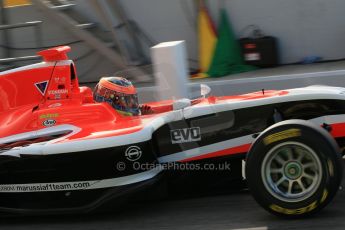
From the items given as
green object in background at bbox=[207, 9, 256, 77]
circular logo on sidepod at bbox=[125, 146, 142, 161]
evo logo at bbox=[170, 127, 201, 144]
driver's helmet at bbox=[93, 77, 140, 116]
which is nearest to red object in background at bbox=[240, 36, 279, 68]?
green object in background at bbox=[207, 9, 256, 77]

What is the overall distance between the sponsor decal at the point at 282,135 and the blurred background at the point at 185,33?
179 inches

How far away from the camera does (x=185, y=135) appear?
14.0 feet

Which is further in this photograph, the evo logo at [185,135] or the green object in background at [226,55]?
the green object in background at [226,55]

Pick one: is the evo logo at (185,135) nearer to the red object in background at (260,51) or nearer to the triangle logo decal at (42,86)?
the triangle logo decal at (42,86)

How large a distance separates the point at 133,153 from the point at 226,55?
4.97 metres

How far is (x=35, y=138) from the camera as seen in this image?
4469 mm

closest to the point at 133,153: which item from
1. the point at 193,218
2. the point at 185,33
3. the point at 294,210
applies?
the point at 193,218

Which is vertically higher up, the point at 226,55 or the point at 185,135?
the point at 226,55

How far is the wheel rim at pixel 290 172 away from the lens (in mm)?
3727

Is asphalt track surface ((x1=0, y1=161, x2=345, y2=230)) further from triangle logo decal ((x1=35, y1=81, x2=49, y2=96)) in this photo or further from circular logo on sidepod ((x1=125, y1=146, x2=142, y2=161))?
triangle logo decal ((x1=35, y1=81, x2=49, y2=96))

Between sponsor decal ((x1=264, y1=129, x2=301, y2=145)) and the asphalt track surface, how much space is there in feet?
1.80

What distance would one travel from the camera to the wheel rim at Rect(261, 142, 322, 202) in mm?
3727

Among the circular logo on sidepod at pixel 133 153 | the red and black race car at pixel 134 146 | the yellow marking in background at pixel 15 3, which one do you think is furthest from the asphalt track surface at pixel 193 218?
the yellow marking in background at pixel 15 3

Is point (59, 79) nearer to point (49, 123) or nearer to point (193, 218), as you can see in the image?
point (49, 123)
